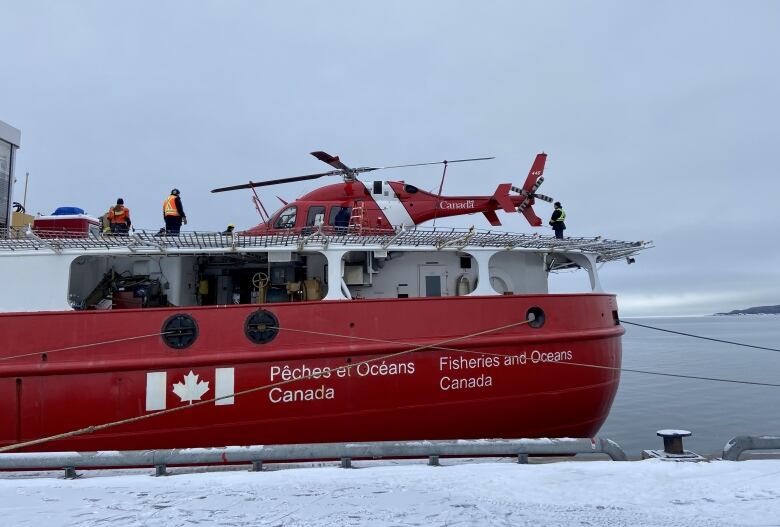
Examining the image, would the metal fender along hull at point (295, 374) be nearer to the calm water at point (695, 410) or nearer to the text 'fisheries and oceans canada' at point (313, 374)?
the text 'fisheries and oceans canada' at point (313, 374)

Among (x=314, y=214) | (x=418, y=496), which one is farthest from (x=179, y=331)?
(x=418, y=496)

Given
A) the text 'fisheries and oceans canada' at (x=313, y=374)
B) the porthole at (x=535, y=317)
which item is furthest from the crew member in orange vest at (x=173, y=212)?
the porthole at (x=535, y=317)

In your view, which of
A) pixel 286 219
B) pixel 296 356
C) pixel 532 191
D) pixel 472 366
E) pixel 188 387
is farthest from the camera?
pixel 532 191

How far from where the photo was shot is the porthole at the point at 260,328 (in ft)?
27.1

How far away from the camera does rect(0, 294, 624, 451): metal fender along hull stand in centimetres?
799

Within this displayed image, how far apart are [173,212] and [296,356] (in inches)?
175

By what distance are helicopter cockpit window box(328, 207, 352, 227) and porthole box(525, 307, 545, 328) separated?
4.18 meters

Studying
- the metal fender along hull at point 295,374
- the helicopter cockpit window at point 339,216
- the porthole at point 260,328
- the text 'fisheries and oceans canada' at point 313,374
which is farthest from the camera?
the helicopter cockpit window at point 339,216

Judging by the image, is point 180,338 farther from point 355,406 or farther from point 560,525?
point 560,525

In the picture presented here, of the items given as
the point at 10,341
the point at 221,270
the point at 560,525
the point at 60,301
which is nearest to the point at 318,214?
the point at 221,270

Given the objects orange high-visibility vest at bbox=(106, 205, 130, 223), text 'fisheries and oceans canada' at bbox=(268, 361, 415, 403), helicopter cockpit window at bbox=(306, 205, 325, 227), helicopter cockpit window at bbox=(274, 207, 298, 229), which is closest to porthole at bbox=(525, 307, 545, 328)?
text 'fisheries and oceans canada' at bbox=(268, 361, 415, 403)

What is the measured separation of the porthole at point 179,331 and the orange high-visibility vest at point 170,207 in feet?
10.1

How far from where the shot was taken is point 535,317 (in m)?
8.80

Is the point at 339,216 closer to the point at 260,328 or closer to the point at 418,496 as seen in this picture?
the point at 260,328
